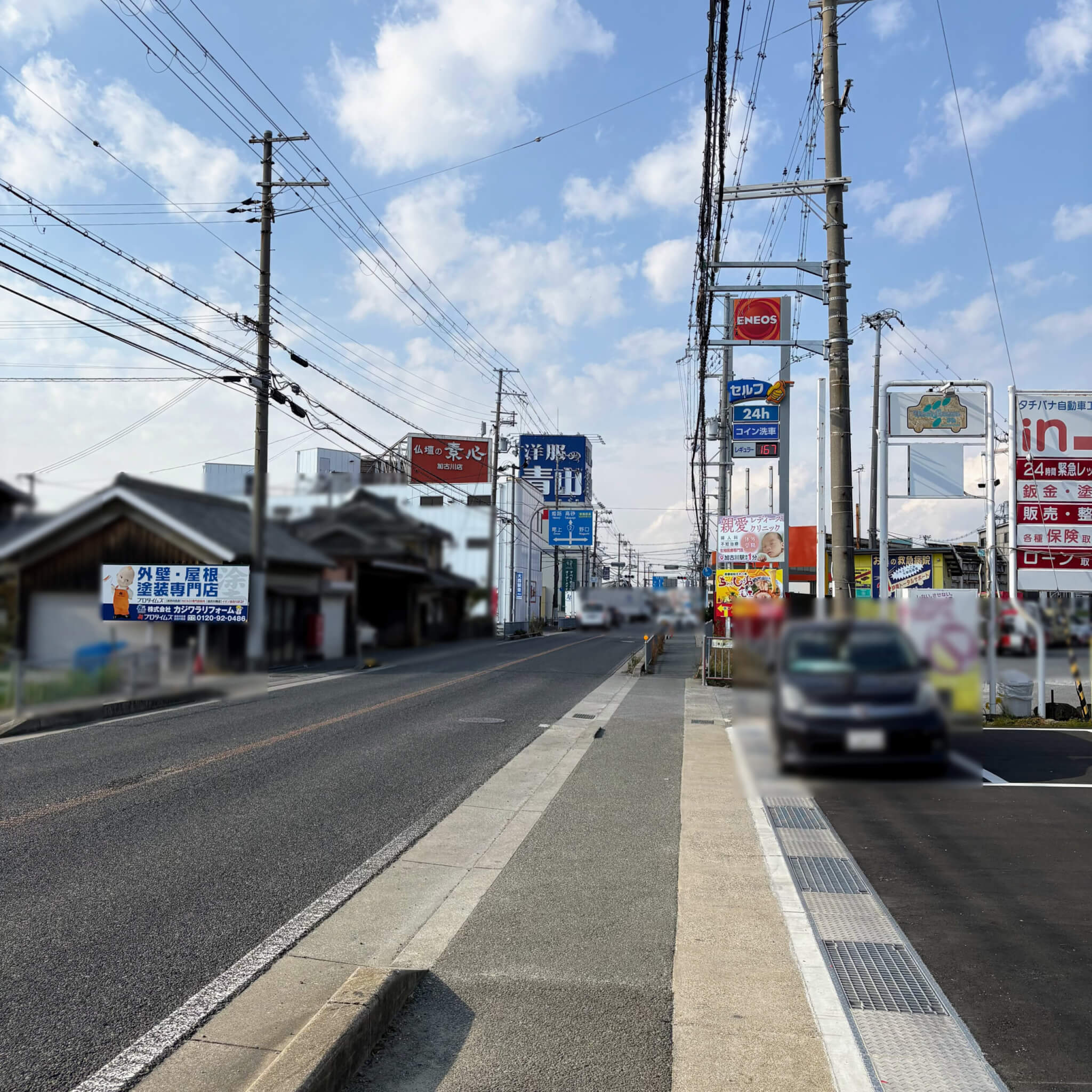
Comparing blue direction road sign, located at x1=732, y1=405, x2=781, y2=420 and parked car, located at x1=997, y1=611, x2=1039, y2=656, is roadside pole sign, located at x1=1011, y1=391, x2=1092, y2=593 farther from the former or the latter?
blue direction road sign, located at x1=732, y1=405, x2=781, y2=420

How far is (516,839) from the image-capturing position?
68.3 feet

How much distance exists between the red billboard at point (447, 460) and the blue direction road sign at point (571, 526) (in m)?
0.78

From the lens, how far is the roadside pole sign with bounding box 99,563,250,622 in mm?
2234

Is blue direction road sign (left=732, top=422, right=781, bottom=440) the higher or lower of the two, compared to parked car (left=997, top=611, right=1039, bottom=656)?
Result: higher

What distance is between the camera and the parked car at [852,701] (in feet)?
3.91

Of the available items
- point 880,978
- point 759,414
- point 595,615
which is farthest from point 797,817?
point 595,615

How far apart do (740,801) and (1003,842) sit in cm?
632

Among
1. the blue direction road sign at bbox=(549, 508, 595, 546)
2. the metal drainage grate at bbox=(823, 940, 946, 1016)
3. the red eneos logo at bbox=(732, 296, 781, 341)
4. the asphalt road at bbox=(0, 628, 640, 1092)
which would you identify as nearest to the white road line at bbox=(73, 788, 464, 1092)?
the asphalt road at bbox=(0, 628, 640, 1092)

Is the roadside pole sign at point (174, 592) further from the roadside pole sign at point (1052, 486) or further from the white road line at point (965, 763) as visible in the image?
the roadside pole sign at point (1052, 486)

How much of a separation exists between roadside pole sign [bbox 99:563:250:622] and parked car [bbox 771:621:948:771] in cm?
144

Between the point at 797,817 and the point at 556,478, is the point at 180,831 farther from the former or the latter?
the point at 556,478

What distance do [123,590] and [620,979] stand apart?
1390 centimetres

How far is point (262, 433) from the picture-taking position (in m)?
2.36

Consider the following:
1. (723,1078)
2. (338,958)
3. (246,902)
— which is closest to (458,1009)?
(338,958)
